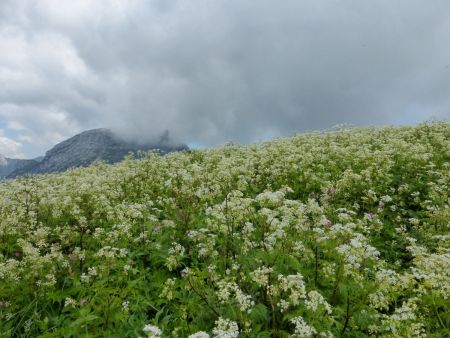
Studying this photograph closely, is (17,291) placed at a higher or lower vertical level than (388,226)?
lower

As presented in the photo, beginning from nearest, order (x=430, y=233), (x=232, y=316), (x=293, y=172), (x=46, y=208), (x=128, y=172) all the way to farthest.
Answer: (x=232, y=316), (x=430, y=233), (x=46, y=208), (x=293, y=172), (x=128, y=172)

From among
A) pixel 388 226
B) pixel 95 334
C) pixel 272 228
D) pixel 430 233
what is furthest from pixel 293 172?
pixel 95 334

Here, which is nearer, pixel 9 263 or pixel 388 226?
pixel 9 263

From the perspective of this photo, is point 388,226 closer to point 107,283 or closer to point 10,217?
point 107,283

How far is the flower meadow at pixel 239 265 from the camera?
17.7ft

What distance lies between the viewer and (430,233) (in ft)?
28.8

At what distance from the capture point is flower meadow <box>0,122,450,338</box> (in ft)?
17.7

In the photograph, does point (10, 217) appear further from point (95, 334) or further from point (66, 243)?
point (95, 334)

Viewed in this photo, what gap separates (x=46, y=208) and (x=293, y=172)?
925 cm

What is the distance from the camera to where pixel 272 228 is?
7113 millimetres

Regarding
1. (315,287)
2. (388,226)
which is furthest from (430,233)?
(315,287)

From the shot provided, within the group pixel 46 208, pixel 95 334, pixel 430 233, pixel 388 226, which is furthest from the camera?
pixel 46 208

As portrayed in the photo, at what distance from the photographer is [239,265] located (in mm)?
6539

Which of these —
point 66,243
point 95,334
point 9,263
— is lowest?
point 95,334
